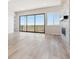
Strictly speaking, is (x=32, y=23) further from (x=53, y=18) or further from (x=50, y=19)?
(x=53, y=18)

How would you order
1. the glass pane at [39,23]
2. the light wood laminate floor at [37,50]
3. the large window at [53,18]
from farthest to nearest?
1. the glass pane at [39,23]
2. the large window at [53,18]
3. the light wood laminate floor at [37,50]

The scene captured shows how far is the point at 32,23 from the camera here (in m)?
11.6

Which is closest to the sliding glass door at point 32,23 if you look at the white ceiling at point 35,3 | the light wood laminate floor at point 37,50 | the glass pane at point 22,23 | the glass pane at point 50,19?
the glass pane at point 22,23

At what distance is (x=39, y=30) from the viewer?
10.9 metres

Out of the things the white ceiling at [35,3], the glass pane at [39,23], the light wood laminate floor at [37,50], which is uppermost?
the white ceiling at [35,3]

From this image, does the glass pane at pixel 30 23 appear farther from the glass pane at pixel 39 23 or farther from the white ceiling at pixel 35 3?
the white ceiling at pixel 35 3

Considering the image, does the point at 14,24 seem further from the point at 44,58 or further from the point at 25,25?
the point at 44,58

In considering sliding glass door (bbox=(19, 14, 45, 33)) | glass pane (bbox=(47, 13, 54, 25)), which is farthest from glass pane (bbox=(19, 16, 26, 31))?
glass pane (bbox=(47, 13, 54, 25))

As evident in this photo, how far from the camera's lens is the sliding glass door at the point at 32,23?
10.5 metres

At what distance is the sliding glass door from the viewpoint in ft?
34.4

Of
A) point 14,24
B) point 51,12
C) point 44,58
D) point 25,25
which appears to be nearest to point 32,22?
point 25,25

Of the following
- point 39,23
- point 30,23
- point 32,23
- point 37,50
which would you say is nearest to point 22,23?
point 30,23
